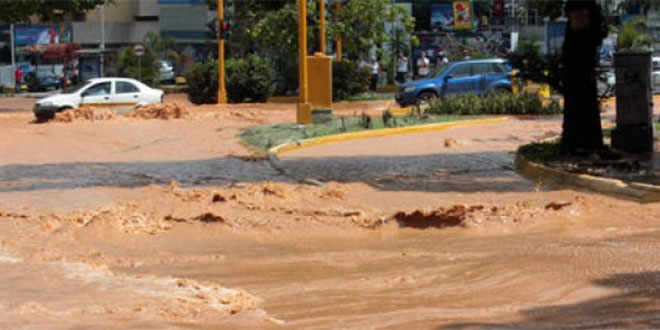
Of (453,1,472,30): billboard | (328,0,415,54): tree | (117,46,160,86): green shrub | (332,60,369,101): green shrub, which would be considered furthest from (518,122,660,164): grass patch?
(453,1,472,30): billboard

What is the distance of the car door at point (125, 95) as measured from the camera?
3075cm

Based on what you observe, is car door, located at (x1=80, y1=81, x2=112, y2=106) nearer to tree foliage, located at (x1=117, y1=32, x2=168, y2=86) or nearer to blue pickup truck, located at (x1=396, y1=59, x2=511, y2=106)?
blue pickup truck, located at (x1=396, y1=59, x2=511, y2=106)

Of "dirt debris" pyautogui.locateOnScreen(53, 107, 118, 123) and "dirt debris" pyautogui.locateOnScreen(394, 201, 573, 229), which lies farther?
"dirt debris" pyautogui.locateOnScreen(53, 107, 118, 123)

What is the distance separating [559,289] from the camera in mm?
7844

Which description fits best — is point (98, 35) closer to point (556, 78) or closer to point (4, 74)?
point (4, 74)

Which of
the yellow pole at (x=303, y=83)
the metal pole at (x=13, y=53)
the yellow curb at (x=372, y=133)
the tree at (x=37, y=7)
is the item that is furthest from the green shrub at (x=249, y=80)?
the metal pole at (x=13, y=53)

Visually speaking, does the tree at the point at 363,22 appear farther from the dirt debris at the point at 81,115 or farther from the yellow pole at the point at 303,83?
the yellow pole at the point at 303,83

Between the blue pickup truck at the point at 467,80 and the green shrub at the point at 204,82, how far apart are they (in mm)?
8777

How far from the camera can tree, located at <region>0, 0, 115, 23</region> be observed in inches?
1555

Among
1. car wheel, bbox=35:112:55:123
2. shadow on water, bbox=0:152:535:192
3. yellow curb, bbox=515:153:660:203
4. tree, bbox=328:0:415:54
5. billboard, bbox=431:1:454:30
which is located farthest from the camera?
billboard, bbox=431:1:454:30

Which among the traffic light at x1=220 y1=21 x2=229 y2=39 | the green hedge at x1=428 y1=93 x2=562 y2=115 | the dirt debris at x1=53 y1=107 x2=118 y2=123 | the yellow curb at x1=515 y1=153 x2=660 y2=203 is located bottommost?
the yellow curb at x1=515 y1=153 x2=660 y2=203

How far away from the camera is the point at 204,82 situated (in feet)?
120

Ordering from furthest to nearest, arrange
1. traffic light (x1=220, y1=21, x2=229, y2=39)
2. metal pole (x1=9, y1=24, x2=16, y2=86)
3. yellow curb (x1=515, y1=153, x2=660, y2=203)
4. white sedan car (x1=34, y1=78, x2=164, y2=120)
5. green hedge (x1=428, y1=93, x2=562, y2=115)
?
metal pole (x1=9, y1=24, x2=16, y2=86), traffic light (x1=220, y1=21, x2=229, y2=39), white sedan car (x1=34, y1=78, x2=164, y2=120), green hedge (x1=428, y1=93, x2=562, y2=115), yellow curb (x1=515, y1=153, x2=660, y2=203)

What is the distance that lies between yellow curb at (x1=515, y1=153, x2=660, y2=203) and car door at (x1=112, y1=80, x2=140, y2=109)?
1762cm
